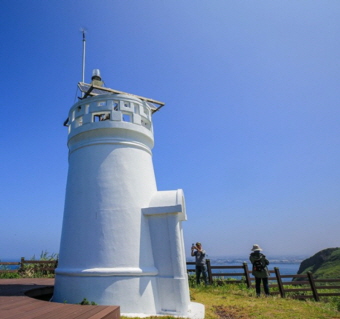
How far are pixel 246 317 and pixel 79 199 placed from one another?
5195 mm

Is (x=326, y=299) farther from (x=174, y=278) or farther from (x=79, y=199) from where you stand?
(x=79, y=199)

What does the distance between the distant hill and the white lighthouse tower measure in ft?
119

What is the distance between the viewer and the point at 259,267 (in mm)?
9422

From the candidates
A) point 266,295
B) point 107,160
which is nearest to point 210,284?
point 266,295

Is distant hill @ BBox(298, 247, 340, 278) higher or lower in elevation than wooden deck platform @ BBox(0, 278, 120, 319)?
lower

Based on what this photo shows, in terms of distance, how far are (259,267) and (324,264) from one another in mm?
40252

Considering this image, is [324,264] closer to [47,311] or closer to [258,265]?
[258,265]

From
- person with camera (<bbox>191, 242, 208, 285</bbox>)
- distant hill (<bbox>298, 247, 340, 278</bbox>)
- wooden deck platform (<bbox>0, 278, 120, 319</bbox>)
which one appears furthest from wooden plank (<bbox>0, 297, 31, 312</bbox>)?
distant hill (<bbox>298, 247, 340, 278</bbox>)

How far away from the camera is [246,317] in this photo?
6.58 m

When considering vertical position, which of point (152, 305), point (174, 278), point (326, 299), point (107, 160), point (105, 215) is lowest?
point (326, 299)

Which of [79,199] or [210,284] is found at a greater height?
[79,199]

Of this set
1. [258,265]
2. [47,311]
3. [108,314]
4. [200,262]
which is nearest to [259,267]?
[258,265]

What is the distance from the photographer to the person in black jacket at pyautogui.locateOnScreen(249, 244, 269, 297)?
9.38 metres

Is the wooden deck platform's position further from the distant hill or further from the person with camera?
the distant hill
